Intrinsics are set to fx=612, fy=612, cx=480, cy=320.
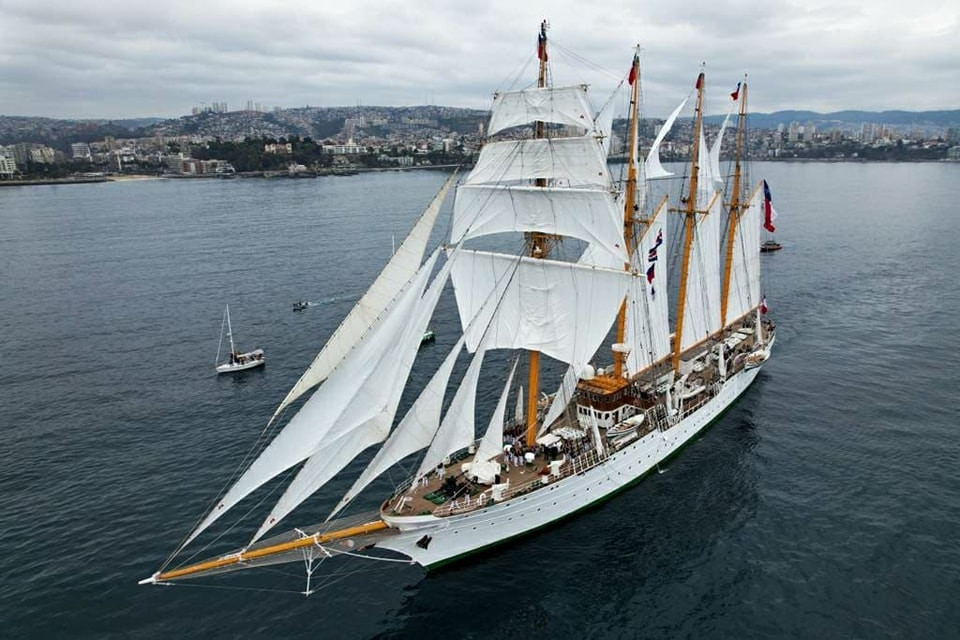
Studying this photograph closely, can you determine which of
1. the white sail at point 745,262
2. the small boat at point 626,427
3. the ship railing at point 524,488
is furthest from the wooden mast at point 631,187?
the white sail at point 745,262

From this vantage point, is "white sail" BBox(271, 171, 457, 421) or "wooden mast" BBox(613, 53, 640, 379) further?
"wooden mast" BBox(613, 53, 640, 379)

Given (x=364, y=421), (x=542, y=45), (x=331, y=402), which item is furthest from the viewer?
(x=542, y=45)

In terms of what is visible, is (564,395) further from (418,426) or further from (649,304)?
(418,426)

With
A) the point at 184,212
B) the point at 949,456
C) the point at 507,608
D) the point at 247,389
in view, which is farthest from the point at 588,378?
the point at 184,212

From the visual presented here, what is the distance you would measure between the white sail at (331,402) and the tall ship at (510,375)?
0.06 m

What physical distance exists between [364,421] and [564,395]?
44.8 ft

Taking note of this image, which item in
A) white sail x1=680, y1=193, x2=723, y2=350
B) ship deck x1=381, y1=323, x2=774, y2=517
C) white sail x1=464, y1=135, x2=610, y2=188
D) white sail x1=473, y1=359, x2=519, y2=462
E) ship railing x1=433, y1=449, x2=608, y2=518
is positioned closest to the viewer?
ship railing x1=433, y1=449, x2=608, y2=518

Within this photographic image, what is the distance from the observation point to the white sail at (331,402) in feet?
66.9

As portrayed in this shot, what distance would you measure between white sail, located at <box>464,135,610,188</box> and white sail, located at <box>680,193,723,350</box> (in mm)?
14121

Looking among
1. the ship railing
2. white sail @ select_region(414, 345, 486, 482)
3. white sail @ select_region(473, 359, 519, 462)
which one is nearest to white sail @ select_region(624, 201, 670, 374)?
the ship railing

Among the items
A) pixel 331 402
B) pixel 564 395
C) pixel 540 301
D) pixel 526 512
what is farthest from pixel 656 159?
pixel 331 402

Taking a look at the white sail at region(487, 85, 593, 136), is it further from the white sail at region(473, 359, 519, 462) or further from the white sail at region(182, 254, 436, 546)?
the white sail at region(473, 359, 519, 462)

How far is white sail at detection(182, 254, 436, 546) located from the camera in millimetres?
20406

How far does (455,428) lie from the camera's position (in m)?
26.1
